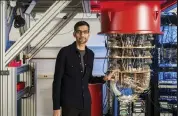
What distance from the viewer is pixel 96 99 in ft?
10.4

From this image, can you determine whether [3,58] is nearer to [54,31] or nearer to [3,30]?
[3,30]

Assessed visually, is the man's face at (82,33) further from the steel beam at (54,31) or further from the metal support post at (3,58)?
the steel beam at (54,31)

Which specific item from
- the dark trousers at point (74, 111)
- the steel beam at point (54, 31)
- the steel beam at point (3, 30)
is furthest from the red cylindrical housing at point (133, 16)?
the steel beam at point (54, 31)

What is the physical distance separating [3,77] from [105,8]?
37.3 inches

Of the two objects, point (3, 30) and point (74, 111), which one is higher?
point (3, 30)

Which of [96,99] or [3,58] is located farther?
[96,99]

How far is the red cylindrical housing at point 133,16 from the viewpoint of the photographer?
1.67 metres

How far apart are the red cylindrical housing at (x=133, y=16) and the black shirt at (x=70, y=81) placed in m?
0.60

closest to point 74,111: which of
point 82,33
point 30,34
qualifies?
point 82,33

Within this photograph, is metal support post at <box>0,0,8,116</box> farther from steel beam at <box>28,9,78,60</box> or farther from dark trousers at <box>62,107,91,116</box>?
steel beam at <box>28,9,78,60</box>

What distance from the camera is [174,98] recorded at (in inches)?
124

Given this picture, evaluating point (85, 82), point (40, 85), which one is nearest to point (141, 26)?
point (85, 82)

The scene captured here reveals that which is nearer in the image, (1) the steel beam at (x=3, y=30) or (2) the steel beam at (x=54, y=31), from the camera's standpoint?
(1) the steel beam at (x=3, y=30)

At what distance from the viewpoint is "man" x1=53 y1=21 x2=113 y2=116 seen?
2182 millimetres
